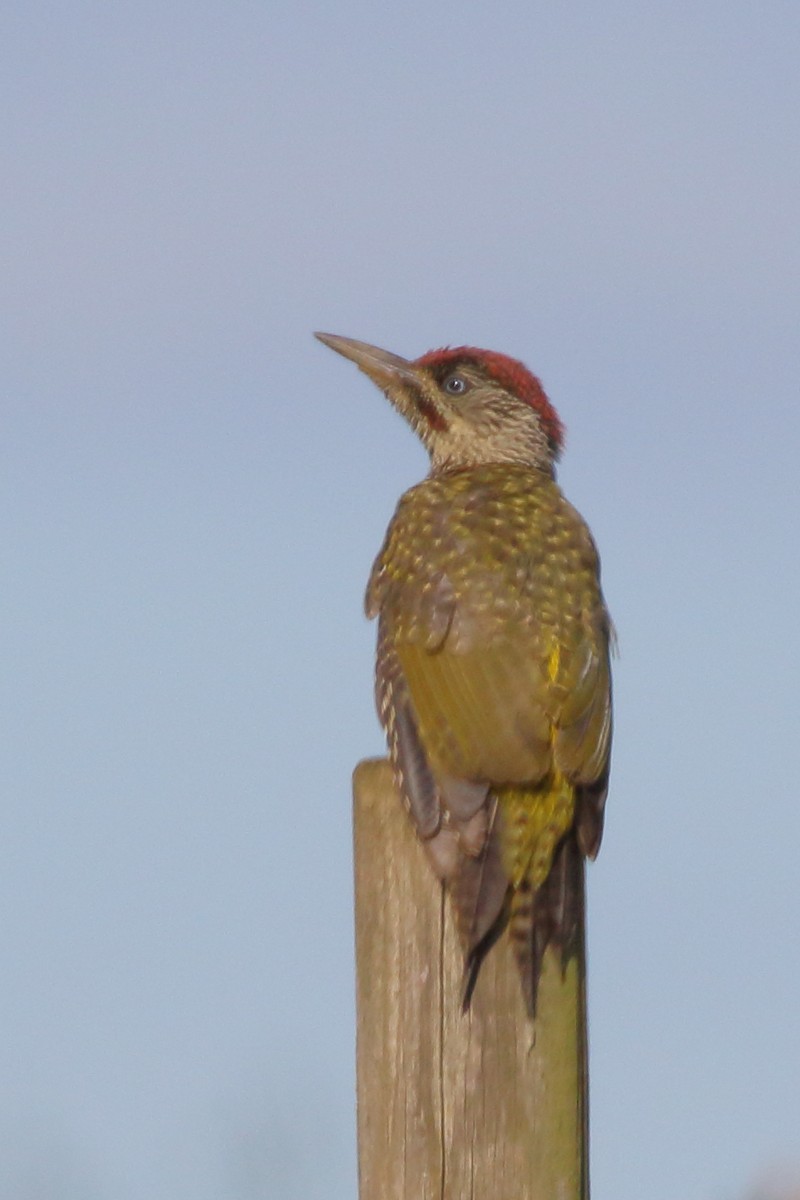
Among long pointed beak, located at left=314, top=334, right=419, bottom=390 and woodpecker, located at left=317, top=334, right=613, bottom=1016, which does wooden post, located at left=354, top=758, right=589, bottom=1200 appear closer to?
woodpecker, located at left=317, top=334, right=613, bottom=1016

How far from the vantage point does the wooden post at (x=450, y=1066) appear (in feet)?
11.3

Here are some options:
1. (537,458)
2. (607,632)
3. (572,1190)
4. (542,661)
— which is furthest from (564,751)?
(537,458)

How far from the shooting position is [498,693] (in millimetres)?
4609

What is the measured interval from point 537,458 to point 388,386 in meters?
0.62

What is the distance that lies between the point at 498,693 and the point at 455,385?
96.5 inches

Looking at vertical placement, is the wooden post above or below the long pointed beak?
below

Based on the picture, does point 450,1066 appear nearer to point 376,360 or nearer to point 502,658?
point 502,658

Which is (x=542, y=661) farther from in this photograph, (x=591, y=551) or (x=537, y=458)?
(x=537, y=458)

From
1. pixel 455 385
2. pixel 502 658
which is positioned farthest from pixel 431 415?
pixel 502 658

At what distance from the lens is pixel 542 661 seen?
4.78m

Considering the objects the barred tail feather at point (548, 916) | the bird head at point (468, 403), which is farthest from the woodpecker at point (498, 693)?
the bird head at point (468, 403)

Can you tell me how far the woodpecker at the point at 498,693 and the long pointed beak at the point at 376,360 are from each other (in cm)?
61

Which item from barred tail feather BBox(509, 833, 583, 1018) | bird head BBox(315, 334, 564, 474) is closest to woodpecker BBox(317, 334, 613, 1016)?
barred tail feather BBox(509, 833, 583, 1018)

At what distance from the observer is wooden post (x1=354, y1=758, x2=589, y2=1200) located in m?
3.45
